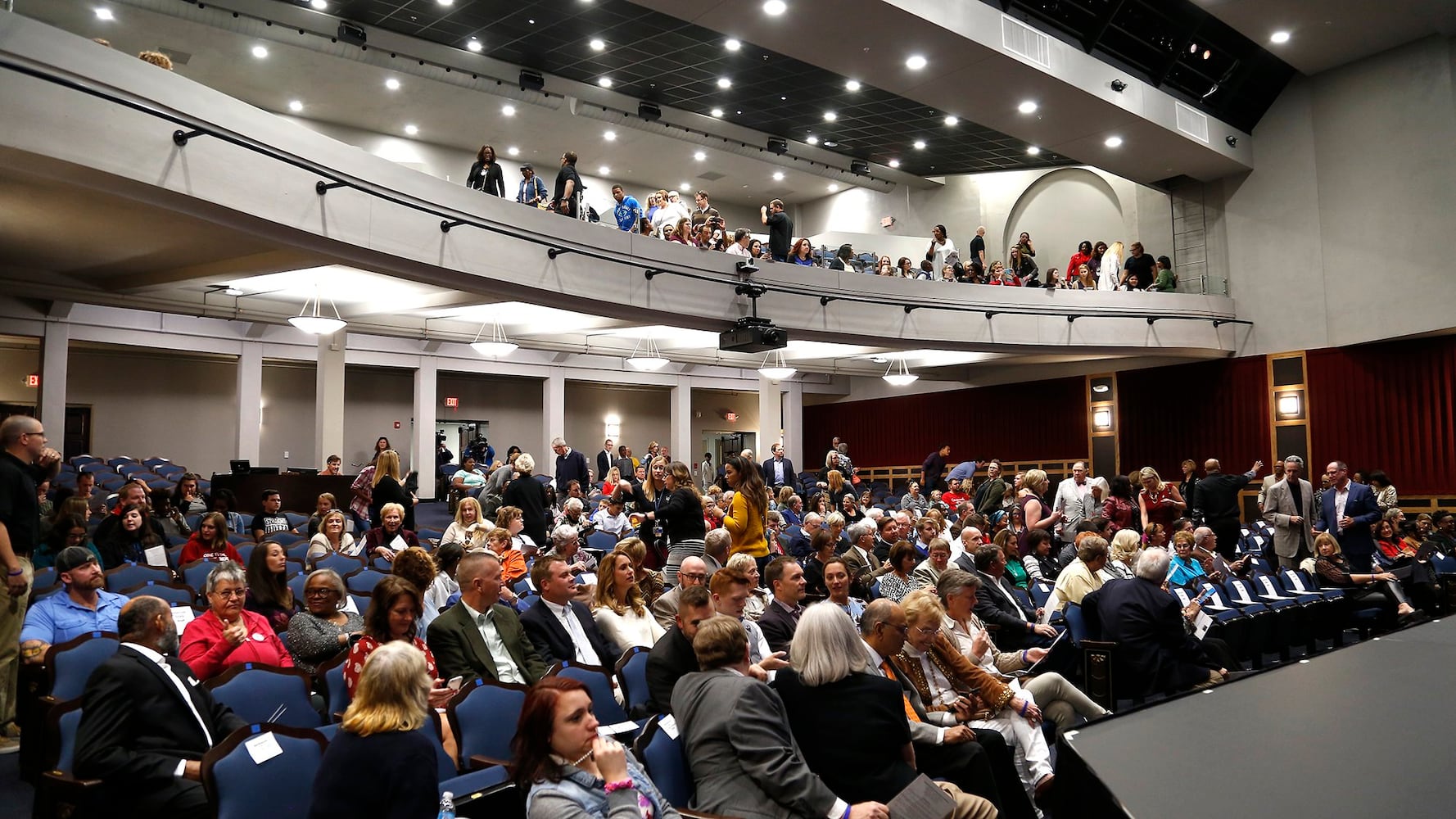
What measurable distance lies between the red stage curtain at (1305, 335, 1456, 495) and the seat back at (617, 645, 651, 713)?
12742mm

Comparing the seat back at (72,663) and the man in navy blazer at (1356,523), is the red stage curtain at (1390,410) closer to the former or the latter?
the man in navy blazer at (1356,523)

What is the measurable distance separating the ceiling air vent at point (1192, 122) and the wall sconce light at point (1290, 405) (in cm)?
407

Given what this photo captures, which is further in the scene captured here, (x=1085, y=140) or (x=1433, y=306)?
(x=1085, y=140)

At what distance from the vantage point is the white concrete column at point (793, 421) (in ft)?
65.5

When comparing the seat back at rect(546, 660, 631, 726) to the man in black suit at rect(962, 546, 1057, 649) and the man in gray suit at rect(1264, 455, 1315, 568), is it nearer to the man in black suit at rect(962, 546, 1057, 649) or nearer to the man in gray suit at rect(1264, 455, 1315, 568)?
the man in black suit at rect(962, 546, 1057, 649)

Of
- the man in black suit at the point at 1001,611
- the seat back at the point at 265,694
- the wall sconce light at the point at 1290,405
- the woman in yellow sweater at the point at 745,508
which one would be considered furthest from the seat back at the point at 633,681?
the wall sconce light at the point at 1290,405

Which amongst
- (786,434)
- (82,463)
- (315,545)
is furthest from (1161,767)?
(786,434)

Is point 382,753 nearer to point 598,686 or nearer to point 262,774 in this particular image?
point 262,774

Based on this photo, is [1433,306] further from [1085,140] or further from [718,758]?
[718,758]

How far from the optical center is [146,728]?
275 cm

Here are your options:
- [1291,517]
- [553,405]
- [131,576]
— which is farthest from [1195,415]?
[131,576]

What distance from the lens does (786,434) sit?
65.7ft

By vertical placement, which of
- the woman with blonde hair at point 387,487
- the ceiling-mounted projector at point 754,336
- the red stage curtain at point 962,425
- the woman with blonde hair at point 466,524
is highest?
the ceiling-mounted projector at point 754,336

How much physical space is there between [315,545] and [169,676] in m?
3.34
